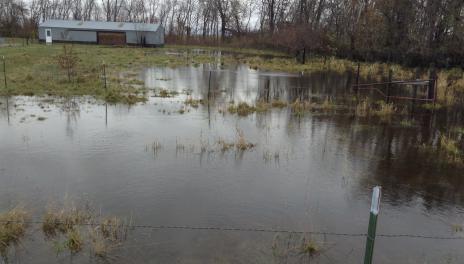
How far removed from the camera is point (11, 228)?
5613 millimetres

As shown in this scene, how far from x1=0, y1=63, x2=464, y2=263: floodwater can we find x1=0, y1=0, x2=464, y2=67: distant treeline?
20.4m

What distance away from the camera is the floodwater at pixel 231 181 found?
18.8 ft

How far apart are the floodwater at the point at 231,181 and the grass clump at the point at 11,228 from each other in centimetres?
19

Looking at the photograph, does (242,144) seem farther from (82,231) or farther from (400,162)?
(82,231)

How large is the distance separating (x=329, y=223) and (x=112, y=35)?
5120 centimetres

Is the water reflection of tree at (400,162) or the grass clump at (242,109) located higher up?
the grass clump at (242,109)

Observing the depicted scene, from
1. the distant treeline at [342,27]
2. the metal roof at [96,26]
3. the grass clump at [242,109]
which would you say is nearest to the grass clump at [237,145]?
the grass clump at [242,109]

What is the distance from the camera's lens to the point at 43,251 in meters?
5.33

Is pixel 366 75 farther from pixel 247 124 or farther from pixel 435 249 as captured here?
pixel 435 249

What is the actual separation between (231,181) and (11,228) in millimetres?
3742

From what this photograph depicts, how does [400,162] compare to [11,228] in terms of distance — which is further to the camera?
[400,162]

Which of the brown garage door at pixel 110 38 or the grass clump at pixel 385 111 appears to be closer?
the grass clump at pixel 385 111

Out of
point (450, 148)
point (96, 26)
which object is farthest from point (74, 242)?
point (96, 26)

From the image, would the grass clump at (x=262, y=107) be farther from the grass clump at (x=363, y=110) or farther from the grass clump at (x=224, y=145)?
the grass clump at (x=224, y=145)
